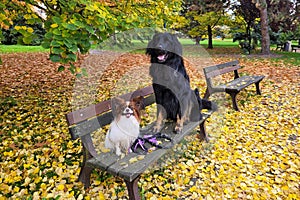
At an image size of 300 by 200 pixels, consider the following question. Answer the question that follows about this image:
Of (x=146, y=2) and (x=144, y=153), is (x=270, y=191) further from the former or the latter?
(x=146, y=2)

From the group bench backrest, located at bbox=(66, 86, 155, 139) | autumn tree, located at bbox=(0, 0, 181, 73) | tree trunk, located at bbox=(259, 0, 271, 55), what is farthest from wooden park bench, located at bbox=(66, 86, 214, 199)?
tree trunk, located at bbox=(259, 0, 271, 55)

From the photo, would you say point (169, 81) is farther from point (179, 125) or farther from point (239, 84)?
point (239, 84)

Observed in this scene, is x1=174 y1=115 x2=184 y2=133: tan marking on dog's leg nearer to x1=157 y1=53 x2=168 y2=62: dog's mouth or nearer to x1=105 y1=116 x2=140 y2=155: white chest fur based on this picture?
x1=105 y1=116 x2=140 y2=155: white chest fur

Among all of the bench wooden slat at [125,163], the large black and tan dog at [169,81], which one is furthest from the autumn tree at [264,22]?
the bench wooden slat at [125,163]

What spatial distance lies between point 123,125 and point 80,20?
1436mm

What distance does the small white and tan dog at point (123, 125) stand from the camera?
2.45 meters

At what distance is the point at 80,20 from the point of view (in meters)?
3.02

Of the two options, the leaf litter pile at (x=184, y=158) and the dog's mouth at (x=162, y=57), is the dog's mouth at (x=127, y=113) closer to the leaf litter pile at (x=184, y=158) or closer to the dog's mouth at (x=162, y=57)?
the dog's mouth at (x=162, y=57)

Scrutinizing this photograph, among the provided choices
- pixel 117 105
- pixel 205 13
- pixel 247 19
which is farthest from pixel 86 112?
pixel 205 13

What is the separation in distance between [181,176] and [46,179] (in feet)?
5.39

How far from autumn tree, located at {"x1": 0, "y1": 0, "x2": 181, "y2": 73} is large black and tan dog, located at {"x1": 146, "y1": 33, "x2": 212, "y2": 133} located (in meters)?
0.76

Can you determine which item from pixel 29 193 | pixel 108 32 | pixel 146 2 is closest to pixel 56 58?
pixel 108 32

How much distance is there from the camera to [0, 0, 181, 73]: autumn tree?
9.18ft

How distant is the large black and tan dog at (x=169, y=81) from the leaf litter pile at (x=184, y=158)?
0.67 metres
